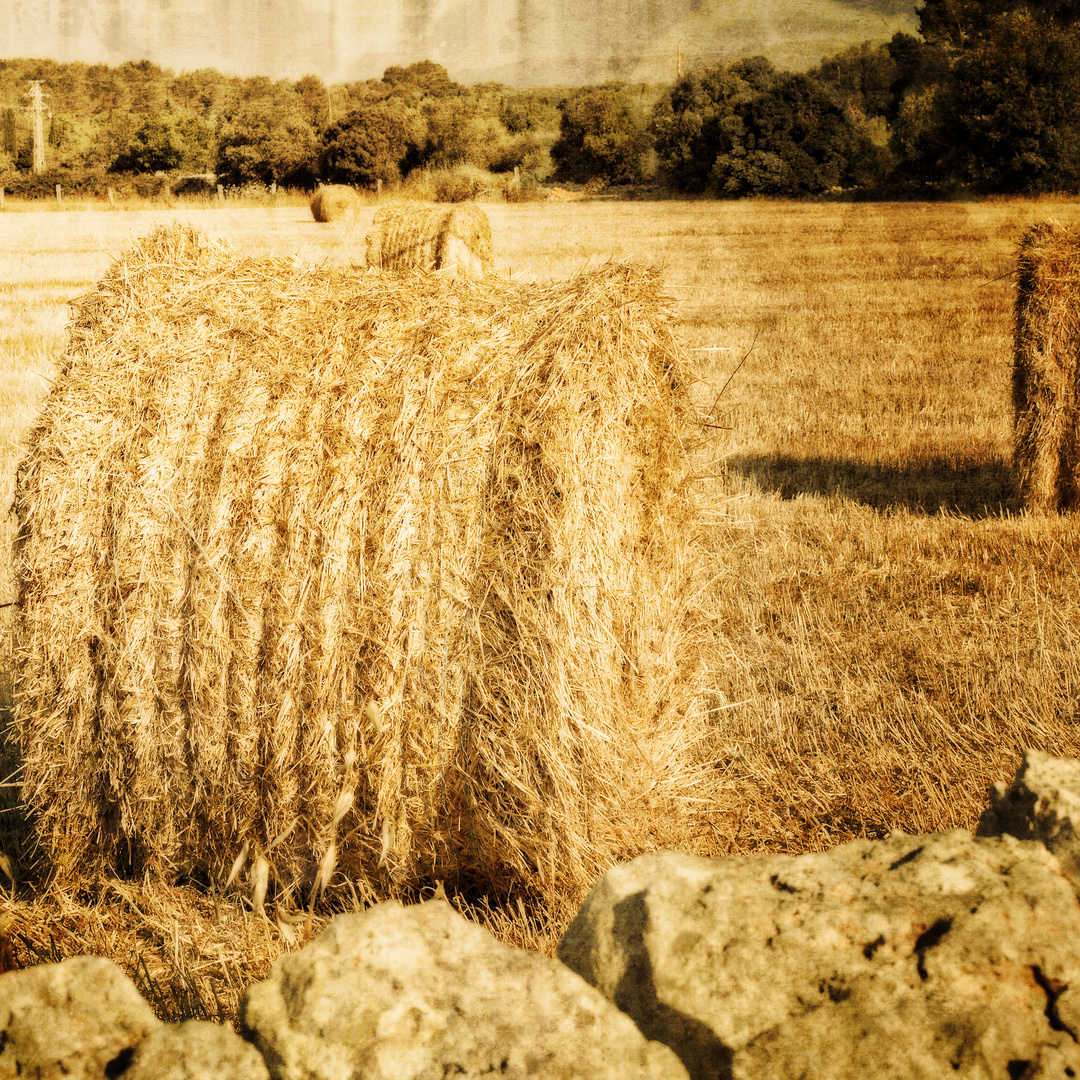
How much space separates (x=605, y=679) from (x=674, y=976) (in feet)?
6.25

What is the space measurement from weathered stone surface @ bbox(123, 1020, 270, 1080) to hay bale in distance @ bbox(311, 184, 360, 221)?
2829cm

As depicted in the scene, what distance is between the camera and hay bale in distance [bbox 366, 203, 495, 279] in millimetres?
8094

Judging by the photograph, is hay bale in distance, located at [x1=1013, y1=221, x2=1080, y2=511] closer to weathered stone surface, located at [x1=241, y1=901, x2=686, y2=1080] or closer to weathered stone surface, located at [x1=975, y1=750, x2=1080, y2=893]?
weathered stone surface, located at [x1=975, y1=750, x2=1080, y2=893]

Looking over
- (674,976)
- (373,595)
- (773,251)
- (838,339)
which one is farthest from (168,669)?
(773,251)

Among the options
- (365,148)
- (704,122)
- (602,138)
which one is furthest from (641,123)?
(365,148)

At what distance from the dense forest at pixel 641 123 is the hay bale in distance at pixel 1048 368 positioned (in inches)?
546

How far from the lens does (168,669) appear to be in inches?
139

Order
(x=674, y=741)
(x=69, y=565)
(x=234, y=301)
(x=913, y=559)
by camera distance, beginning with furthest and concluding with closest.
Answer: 1. (x=913, y=559)
2. (x=674, y=741)
3. (x=234, y=301)
4. (x=69, y=565)

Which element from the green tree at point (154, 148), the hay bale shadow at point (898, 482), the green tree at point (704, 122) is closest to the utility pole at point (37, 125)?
the green tree at point (154, 148)

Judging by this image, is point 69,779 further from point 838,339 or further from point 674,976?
point 838,339

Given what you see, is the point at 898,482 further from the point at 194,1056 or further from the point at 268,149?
the point at 268,149

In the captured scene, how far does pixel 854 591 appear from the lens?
6.31 metres

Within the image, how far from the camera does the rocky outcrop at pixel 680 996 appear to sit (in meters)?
1.46

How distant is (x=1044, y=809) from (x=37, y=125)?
46.3 m
